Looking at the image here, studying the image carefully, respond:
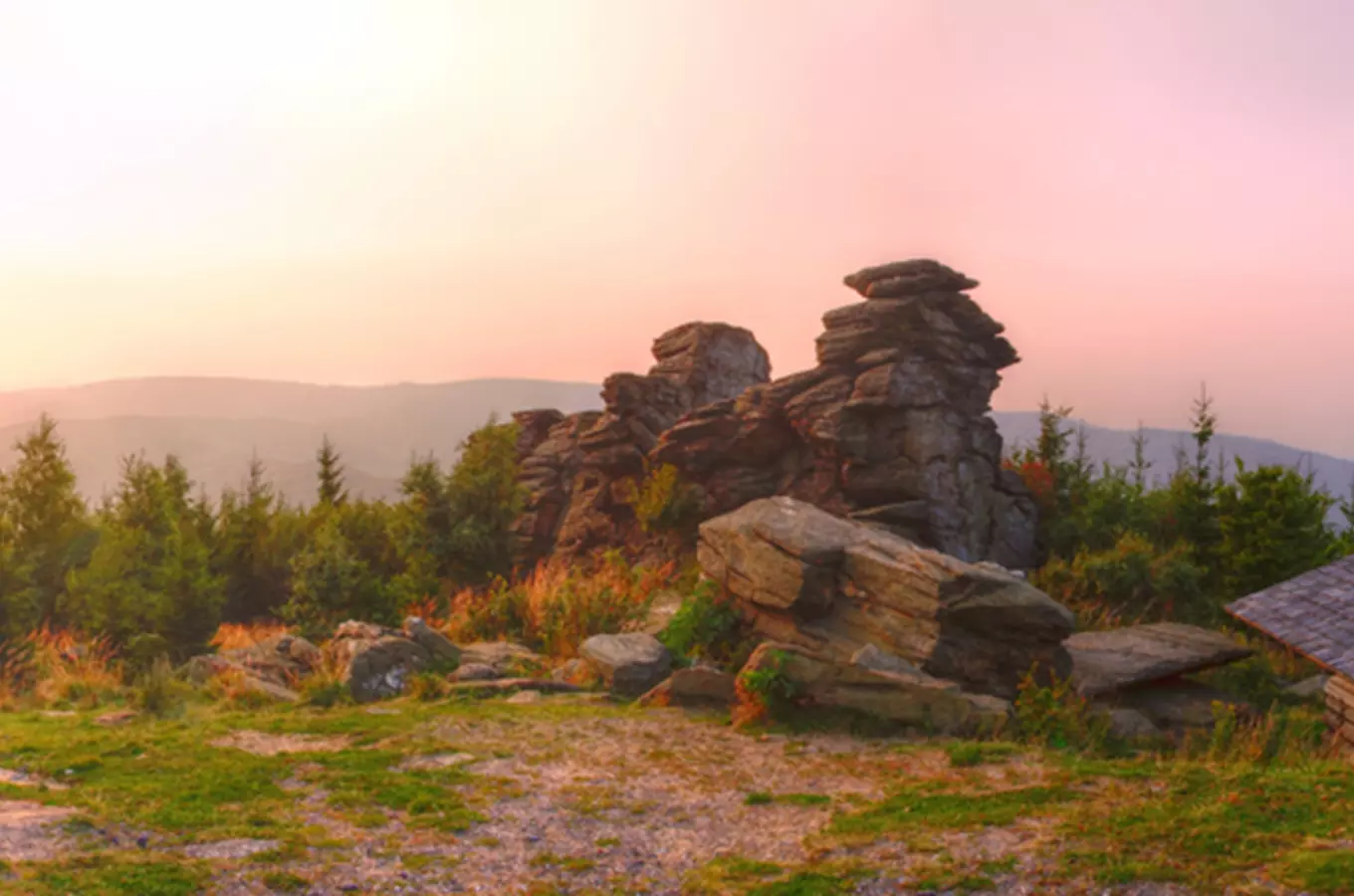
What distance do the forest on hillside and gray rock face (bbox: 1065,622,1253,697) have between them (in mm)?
2821

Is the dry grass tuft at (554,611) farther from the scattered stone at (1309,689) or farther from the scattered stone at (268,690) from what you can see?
the scattered stone at (1309,689)

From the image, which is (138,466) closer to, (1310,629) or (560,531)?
(560,531)

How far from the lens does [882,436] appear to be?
98.2 ft

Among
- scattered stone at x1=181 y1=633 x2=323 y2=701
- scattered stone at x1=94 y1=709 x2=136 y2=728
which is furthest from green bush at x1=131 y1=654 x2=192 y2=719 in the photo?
scattered stone at x1=181 y1=633 x2=323 y2=701

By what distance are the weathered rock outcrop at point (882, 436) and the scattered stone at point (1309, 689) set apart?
36.6ft

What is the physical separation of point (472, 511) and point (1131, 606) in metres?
17.7

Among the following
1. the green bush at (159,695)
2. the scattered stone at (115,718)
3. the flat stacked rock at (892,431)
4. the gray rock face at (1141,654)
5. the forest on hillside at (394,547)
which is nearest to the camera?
the scattered stone at (115,718)

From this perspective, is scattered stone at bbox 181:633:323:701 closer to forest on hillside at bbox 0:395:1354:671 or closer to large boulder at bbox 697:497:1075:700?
forest on hillside at bbox 0:395:1354:671

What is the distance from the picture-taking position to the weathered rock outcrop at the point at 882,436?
96.8 feet

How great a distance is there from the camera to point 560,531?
36.6m

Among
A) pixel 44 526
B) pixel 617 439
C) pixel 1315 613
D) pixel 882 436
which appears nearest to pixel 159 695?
pixel 44 526

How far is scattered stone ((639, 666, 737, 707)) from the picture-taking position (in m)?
15.8

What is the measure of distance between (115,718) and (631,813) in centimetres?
913

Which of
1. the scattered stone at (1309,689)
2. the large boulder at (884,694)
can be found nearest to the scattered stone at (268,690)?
the large boulder at (884,694)
